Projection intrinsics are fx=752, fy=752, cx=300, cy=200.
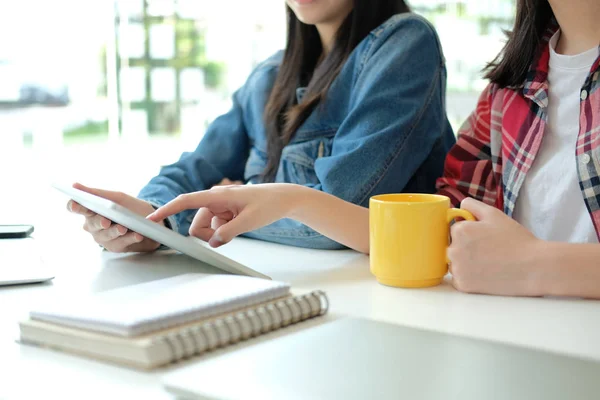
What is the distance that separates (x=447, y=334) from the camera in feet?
2.35

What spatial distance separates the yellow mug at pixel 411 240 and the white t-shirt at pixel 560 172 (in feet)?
0.93

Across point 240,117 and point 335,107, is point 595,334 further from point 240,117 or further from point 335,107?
point 240,117

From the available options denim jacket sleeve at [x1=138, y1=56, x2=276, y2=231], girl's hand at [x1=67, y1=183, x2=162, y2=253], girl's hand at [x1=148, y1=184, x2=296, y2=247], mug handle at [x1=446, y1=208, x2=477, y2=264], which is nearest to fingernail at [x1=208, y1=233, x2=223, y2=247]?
girl's hand at [x1=148, y1=184, x2=296, y2=247]

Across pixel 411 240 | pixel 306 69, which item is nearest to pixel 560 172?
pixel 411 240

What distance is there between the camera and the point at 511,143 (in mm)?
1228

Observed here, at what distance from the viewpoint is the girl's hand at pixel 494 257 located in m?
0.90

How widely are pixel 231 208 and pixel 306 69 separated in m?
0.60

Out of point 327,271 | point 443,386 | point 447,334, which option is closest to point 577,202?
point 327,271

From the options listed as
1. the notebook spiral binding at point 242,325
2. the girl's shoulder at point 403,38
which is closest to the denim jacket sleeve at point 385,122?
the girl's shoulder at point 403,38

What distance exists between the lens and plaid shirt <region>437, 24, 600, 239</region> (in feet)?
3.61

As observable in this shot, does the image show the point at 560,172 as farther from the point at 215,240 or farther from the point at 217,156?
the point at 217,156

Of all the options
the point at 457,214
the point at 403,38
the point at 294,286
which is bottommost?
the point at 294,286

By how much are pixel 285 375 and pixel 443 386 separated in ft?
0.41

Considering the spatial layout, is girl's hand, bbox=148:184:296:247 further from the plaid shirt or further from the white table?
the plaid shirt
